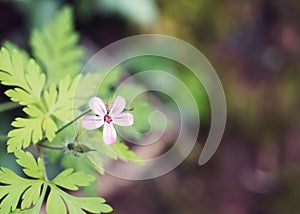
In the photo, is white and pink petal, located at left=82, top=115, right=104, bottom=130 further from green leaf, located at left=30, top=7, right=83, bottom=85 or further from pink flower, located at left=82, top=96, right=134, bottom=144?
green leaf, located at left=30, top=7, right=83, bottom=85

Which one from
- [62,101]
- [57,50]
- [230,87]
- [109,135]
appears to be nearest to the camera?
[109,135]

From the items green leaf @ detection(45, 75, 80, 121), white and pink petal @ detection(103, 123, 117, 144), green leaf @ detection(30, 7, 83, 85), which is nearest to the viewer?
white and pink petal @ detection(103, 123, 117, 144)

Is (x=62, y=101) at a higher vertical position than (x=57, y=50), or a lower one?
lower

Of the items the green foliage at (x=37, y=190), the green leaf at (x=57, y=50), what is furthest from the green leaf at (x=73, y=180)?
the green leaf at (x=57, y=50)

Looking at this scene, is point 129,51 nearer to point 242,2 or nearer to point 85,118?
point 242,2

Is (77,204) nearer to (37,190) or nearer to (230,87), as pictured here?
(37,190)

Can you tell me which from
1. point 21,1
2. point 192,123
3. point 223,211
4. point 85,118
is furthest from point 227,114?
point 85,118

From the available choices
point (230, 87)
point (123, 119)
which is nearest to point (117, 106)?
point (123, 119)

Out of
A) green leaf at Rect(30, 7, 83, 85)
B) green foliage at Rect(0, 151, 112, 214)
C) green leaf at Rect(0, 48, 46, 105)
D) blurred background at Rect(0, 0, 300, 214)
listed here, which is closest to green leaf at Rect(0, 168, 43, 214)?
green foliage at Rect(0, 151, 112, 214)
